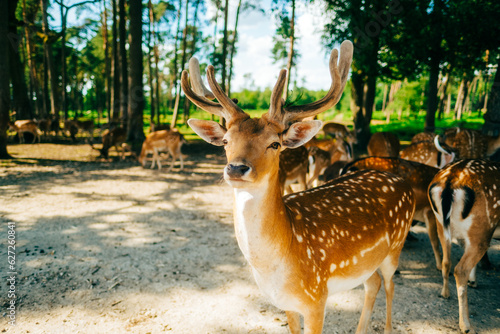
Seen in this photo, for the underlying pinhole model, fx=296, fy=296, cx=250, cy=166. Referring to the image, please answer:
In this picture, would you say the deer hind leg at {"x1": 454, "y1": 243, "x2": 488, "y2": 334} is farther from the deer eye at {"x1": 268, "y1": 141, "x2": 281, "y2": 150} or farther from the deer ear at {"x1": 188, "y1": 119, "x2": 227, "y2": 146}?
the deer ear at {"x1": 188, "y1": 119, "x2": 227, "y2": 146}

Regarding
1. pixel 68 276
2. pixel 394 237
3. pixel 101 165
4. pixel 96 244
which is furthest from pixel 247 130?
pixel 101 165

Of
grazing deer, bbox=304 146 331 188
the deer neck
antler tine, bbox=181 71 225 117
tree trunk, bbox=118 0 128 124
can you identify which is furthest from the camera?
A: tree trunk, bbox=118 0 128 124

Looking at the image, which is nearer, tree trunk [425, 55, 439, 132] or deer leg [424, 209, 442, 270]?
deer leg [424, 209, 442, 270]

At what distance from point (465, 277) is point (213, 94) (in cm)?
310

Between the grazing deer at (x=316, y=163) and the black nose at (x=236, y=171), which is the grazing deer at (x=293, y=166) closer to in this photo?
the grazing deer at (x=316, y=163)

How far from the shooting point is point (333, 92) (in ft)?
7.36

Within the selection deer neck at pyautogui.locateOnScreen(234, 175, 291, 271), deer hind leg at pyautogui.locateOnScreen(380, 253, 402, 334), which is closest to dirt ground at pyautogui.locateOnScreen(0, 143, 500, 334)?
deer hind leg at pyautogui.locateOnScreen(380, 253, 402, 334)

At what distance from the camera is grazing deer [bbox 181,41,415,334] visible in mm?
1903

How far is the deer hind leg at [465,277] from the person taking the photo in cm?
296

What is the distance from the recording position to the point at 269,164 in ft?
6.21

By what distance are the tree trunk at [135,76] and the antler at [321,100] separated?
1204cm

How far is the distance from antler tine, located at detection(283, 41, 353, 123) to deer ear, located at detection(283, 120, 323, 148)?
3.6 inches

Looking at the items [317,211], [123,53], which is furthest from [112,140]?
[317,211]

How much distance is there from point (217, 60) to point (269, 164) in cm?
2629
